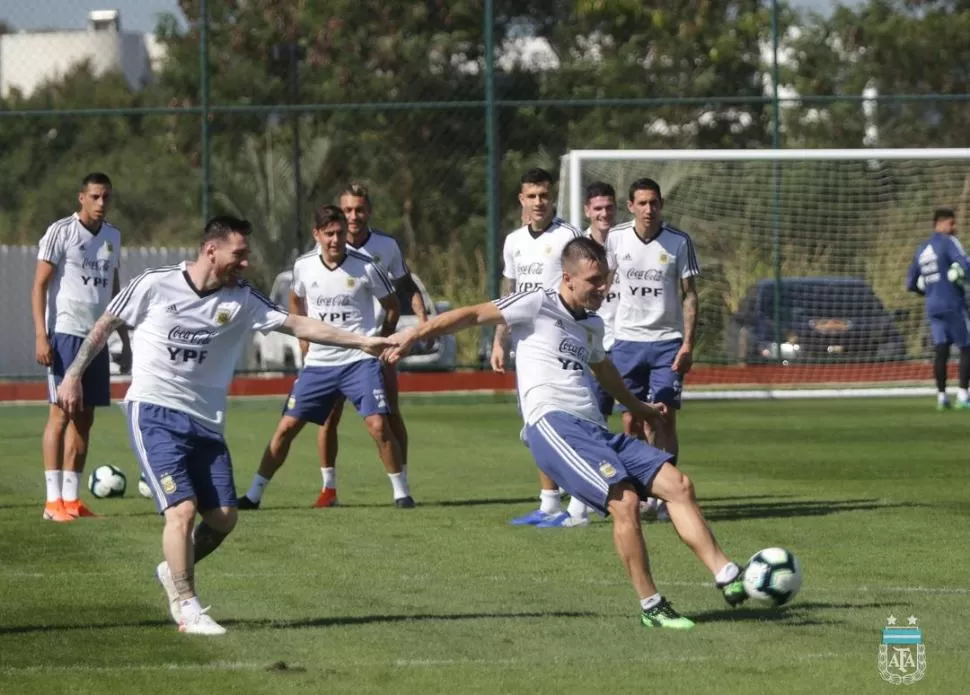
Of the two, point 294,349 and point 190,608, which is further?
point 294,349

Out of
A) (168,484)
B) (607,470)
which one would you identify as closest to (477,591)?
(607,470)

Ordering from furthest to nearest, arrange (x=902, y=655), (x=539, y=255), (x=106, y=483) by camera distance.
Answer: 1. (x=106, y=483)
2. (x=539, y=255)
3. (x=902, y=655)

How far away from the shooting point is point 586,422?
327 inches

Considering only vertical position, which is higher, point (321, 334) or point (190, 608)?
point (321, 334)

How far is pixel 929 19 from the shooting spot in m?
37.2

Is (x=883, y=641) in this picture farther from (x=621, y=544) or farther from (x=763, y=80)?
(x=763, y=80)

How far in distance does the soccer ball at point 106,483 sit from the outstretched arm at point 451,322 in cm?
563

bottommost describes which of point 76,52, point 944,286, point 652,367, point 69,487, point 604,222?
point 69,487

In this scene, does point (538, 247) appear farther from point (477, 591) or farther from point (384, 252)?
point (477, 591)

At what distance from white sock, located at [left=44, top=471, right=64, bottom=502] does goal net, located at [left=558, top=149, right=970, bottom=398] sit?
1293 centimetres

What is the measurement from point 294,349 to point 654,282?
1538 cm

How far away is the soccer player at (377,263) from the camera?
1284 centimetres

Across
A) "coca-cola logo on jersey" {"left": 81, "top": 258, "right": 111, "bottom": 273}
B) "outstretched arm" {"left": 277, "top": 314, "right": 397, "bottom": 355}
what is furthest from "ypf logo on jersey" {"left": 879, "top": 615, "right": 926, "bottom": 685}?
"coca-cola logo on jersey" {"left": 81, "top": 258, "right": 111, "bottom": 273}

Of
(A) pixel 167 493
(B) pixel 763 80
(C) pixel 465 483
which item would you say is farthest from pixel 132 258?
(A) pixel 167 493
